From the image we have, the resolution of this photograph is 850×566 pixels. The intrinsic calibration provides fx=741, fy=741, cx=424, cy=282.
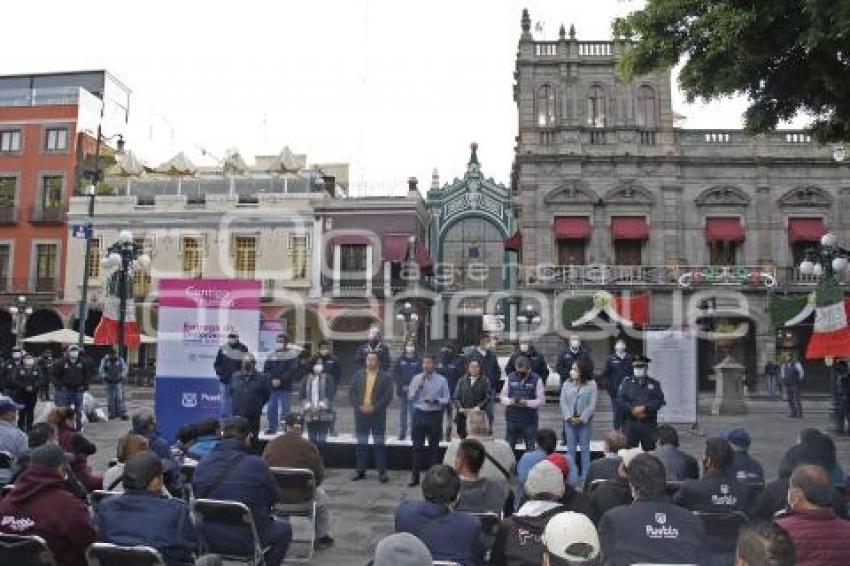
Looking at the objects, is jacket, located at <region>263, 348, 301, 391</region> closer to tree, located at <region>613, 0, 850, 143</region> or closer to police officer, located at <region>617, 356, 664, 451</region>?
police officer, located at <region>617, 356, 664, 451</region>

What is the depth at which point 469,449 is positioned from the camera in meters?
5.51

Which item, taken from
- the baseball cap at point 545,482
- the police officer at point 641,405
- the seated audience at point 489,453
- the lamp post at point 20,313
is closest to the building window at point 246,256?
the lamp post at point 20,313

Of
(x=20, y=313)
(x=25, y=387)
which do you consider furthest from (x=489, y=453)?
(x=20, y=313)

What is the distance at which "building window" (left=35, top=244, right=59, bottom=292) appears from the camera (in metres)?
36.0

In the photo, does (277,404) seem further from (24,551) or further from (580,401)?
(24,551)

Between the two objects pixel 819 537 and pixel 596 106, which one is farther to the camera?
pixel 596 106

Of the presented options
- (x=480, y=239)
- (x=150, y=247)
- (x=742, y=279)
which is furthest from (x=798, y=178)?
(x=150, y=247)

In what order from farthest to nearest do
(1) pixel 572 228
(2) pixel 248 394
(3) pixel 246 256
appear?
(3) pixel 246 256 → (1) pixel 572 228 → (2) pixel 248 394

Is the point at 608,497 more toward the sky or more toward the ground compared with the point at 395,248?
more toward the ground

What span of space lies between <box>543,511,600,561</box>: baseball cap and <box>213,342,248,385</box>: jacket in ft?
27.8

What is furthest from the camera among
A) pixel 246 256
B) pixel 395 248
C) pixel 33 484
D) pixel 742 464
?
pixel 246 256

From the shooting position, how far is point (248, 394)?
10.7 m

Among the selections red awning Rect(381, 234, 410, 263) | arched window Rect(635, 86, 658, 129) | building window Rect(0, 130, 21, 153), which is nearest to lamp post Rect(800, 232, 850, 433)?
arched window Rect(635, 86, 658, 129)

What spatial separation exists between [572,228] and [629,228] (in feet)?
7.48
